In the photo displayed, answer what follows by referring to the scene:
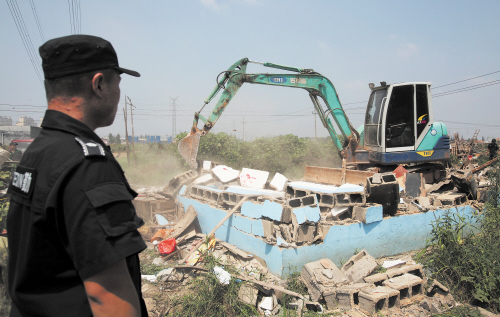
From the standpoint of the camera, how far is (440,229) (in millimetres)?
5379

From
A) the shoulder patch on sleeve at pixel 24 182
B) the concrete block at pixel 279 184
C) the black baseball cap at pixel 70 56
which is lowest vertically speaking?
the concrete block at pixel 279 184

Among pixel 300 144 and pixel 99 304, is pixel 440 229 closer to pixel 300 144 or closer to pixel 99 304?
pixel 99 304

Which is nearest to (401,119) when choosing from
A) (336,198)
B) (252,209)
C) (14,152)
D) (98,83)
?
(336,198)

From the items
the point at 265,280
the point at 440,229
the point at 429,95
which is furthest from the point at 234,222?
the point at 429,95

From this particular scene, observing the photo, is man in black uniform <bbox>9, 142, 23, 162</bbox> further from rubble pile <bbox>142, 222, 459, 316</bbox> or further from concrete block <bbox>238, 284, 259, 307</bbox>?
concrete block <bbox>238, 284, 259, 307</bbox>

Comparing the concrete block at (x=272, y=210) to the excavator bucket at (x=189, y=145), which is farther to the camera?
the excavator bucket at (x=189, y=145)

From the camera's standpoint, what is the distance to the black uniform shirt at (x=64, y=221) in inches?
34.9

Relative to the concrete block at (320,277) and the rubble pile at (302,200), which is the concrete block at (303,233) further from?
the concrete block at (320,277)

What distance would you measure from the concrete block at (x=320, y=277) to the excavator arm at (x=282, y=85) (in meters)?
4.65

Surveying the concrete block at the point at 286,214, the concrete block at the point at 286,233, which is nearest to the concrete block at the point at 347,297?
the concrete block at the point at 286,233

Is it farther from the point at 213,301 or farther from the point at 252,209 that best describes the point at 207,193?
the point at 213,301

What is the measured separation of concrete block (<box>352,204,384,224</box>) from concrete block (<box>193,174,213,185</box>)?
13.3 feet

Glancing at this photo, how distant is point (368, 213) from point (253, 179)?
124 inches

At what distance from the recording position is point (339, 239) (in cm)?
548
